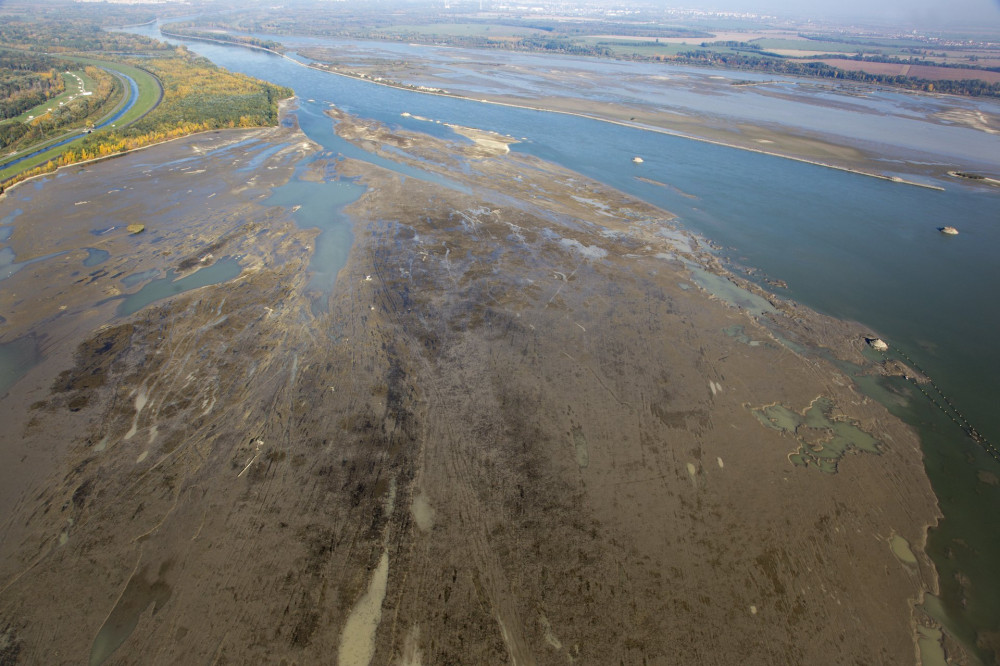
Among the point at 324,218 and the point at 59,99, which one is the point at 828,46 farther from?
the point at 59,99

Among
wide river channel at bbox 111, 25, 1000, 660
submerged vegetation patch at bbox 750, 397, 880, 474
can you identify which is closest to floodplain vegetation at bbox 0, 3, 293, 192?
wide river channel at bbox 111, 25, 1000, 660

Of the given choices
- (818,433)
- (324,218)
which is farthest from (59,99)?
(818,433)

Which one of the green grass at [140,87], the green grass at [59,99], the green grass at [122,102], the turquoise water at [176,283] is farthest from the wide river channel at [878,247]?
the green grass at [59,99]

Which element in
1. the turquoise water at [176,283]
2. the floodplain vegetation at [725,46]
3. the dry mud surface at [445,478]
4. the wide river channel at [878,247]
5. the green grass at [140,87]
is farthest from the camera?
the floodplain vegetation at [725,46]

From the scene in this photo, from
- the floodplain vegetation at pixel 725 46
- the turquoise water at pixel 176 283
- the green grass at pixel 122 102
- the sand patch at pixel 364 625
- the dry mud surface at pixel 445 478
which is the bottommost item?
the sand patch at pixel 364 625

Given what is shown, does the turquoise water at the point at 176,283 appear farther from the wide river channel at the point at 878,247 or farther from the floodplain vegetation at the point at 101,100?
the floodplain vegetation at the point at 101,100

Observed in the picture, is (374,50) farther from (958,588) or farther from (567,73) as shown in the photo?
(958,588)

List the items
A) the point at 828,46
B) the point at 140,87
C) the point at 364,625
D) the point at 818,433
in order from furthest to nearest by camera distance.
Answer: the point at 828,46
the point at 140,87
the point at 818,433
the point at 364,625
